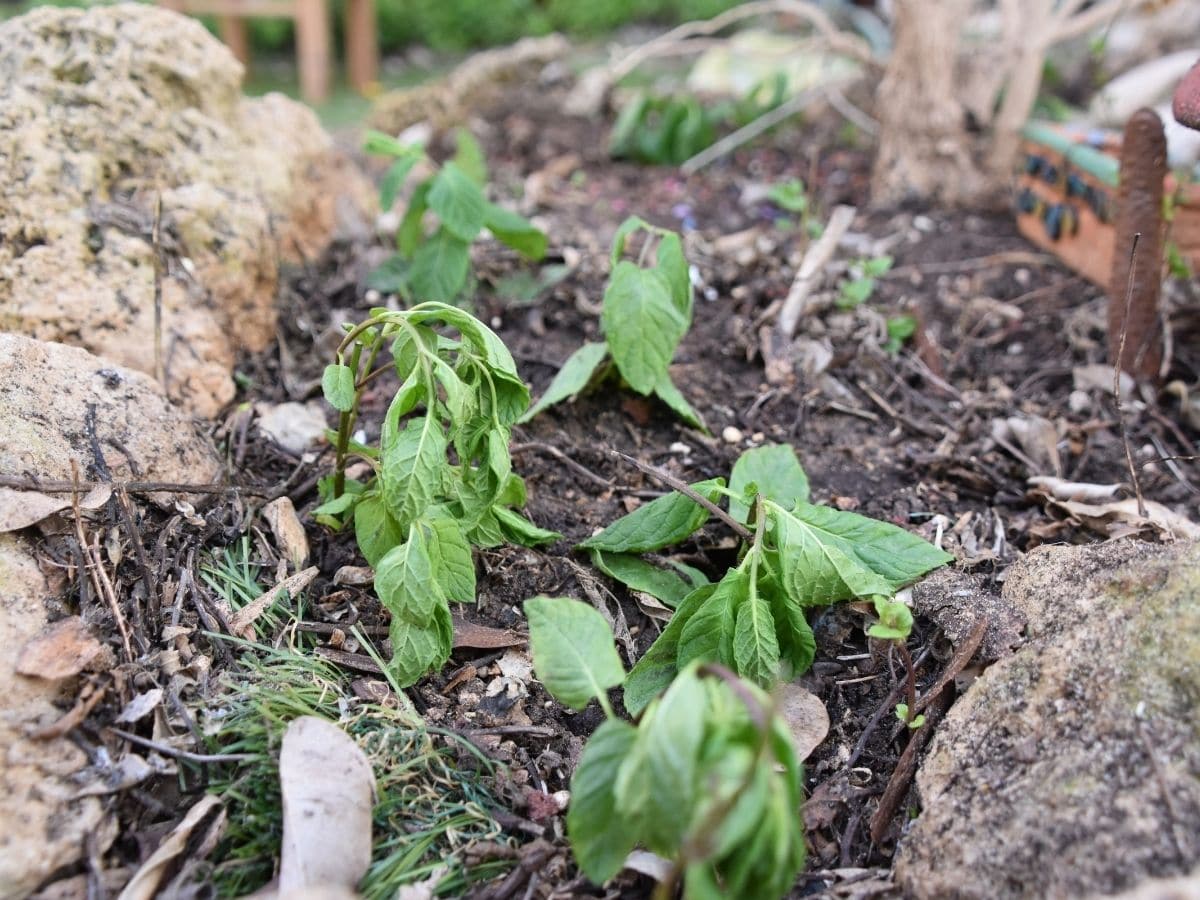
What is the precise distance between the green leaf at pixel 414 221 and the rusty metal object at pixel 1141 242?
1.87 m

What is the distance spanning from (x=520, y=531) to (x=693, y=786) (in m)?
0.79

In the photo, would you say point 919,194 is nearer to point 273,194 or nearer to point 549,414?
point 549,414

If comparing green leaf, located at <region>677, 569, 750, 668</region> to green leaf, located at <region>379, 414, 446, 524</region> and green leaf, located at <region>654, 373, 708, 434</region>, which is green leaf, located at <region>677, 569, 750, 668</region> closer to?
green leaf, located at <region>379, 414, 446, 524</region>

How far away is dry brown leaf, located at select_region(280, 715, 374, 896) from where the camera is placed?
1383mm

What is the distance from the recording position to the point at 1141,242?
262 centimetres

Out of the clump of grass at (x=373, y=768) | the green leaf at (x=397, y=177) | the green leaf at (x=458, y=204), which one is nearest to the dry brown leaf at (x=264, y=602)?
the clump of grass at (x=373, y=768)

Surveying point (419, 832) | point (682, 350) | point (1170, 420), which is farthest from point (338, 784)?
point (1170, 420)

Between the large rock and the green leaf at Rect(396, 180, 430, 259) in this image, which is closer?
the large rock

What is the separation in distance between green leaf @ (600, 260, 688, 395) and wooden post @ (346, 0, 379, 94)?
5695mm

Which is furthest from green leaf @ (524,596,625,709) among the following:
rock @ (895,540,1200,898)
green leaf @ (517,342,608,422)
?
green leaf @ (517,342,608,422)

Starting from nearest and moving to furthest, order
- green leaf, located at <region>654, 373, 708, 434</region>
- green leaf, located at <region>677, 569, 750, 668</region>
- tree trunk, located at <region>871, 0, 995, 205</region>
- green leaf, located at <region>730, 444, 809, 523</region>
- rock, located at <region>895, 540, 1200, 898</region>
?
rock, located at <region>895, 540, 1200, 898</region> → green leaf, located at <region>677, 569, 750, 668</region> → green leaf, located at <region>730, 444, 809, 523</region> → green leaf, located at <region>654, 373, 708, 434</region> → tree trunk, located at <region>871, 0, 995, 205</region>

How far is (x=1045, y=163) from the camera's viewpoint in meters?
3.44

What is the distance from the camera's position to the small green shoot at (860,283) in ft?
9.52

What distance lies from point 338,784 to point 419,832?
146 millimetres
